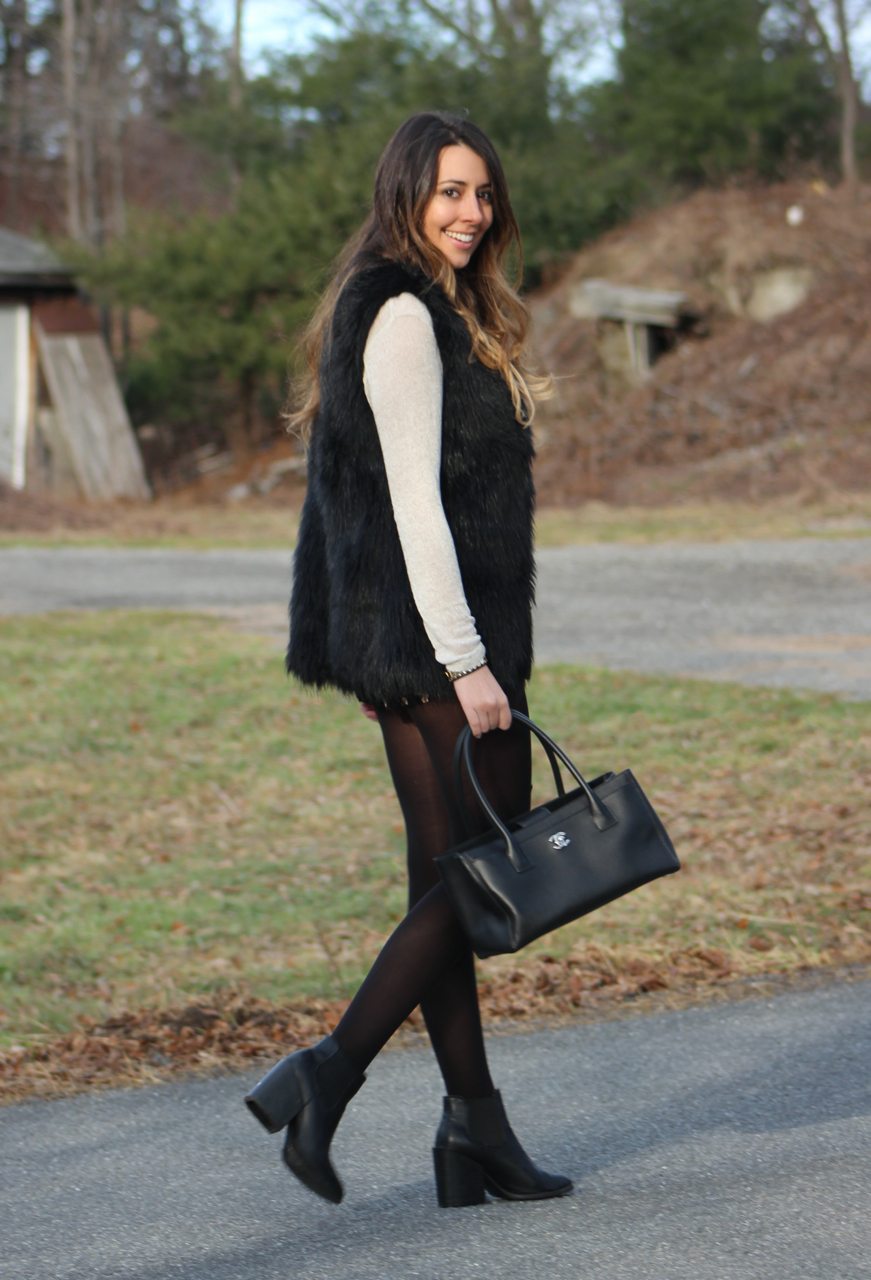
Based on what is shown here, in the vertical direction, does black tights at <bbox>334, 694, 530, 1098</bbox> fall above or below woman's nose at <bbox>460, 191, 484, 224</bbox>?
below

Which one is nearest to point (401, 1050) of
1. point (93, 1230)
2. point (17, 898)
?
point (93, 1230)

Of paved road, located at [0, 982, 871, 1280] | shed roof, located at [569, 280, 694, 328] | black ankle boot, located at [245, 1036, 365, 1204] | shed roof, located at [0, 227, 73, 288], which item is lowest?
paved road, located at [0, 982, 871, 1280]

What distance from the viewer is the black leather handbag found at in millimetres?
2990

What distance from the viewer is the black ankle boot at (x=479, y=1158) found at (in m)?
3.24

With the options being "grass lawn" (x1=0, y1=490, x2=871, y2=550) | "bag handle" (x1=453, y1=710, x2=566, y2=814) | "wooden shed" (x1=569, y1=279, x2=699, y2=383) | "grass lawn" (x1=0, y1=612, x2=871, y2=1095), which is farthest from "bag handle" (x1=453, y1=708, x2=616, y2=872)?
"wooden shed" (x1=569, y1=279, x2=699, y2=383)

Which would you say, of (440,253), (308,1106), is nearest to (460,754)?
(308,1106)

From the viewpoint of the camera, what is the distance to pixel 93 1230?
3.26 m

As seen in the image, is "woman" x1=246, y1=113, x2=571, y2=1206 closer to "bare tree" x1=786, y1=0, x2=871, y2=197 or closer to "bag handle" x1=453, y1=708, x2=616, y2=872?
"bag handle" x1=453, y1=708, x2=616, y2=872

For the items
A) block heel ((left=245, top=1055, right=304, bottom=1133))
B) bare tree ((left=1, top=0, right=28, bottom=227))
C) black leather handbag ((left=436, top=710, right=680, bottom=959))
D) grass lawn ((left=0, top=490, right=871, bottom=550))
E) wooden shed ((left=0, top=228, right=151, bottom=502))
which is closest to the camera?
black leather handbag ((left=436, top=710, right=680, bottom=959))

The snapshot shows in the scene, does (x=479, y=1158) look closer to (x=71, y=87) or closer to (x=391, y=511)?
(x=391, y=511)

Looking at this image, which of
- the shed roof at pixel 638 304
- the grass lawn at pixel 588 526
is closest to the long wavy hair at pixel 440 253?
the grass lawn at pixel 588 526

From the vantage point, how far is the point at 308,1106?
10.3 feet

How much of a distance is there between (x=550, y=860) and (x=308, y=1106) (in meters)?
0.63

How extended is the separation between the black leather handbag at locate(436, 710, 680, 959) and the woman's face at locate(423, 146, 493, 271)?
885mm
